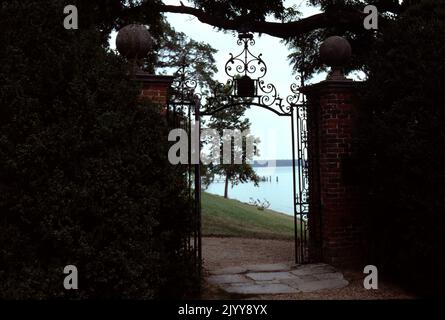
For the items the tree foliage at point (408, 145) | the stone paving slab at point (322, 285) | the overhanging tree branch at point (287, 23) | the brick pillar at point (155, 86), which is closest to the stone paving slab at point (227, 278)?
the stone paving slab at point (322, 285)

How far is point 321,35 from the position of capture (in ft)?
32.6

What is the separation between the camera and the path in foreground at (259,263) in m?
5.43

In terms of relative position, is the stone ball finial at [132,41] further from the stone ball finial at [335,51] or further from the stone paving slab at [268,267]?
the stone paving slab at [268,267]

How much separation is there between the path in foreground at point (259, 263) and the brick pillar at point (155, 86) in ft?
8.19

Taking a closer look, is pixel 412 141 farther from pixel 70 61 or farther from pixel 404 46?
pixel 70 61

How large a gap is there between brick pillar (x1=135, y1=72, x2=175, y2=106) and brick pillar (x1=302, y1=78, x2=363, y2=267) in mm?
2489

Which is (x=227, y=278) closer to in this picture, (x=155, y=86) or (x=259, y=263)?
(x=259, y=263)

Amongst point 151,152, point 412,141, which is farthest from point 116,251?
point 412,141

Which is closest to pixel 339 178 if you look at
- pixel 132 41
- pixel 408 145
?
pixel 408 145

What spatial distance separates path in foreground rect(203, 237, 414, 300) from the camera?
543 cm

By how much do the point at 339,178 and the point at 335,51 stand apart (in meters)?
1.90

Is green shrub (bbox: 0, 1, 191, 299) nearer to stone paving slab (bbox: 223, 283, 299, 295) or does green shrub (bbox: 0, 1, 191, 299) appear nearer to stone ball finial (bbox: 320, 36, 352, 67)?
stone paving slab (bbox: 223, 283, 299, 295)

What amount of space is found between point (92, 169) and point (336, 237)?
3.95 m

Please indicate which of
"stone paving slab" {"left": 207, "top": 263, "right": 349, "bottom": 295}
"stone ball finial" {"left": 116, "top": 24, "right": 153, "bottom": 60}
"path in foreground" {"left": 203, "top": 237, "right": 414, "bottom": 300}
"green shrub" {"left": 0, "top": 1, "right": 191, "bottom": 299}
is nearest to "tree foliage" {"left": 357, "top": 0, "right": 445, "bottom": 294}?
"path in foreground" {"left": 203, "top": 237, "right": 414, "bottom": 300}
